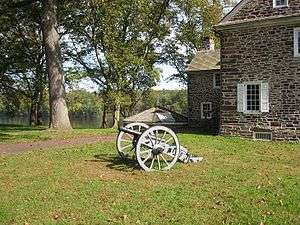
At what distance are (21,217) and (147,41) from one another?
3345 cm

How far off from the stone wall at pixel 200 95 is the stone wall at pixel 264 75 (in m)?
11.8

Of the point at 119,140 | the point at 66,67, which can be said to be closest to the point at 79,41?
the point at 66,67

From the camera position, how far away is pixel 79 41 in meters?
41.2

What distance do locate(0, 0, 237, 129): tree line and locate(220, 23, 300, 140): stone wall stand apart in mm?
14349

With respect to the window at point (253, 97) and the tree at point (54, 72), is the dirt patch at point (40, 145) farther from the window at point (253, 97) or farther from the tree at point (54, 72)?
the window at point (253, 97)

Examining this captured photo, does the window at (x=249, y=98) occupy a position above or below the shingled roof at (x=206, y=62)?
below

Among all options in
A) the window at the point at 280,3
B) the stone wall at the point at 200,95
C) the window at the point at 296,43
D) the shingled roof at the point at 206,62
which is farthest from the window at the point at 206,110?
the window at the point at 296,43

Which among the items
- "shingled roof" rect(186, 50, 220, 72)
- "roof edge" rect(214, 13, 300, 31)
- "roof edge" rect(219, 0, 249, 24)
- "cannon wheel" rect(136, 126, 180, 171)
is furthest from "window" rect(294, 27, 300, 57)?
"shingled roof" rect(186, 50, 220, 72)

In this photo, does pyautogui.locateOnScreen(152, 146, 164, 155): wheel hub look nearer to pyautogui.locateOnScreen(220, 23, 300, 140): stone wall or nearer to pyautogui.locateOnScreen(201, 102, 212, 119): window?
pyautogui.locateOnScreen(220, 23, 300, 140): stone wall

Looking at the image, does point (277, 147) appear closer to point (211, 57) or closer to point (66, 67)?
point (211, 57)

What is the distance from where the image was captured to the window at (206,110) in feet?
118

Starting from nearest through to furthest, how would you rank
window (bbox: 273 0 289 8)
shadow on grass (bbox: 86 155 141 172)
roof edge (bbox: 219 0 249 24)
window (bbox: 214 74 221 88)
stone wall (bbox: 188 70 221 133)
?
shadow on grass (bbox: 86 155 141 172) → window (bbox: 273 0 289 8) → roof edge (bbox: 219 0 249 24) → window (bbox: 214 74 221 88) → stone wall (bbox: 188 70 221 133)

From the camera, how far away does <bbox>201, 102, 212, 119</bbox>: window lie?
118 ft

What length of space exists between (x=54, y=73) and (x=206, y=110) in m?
15.0
